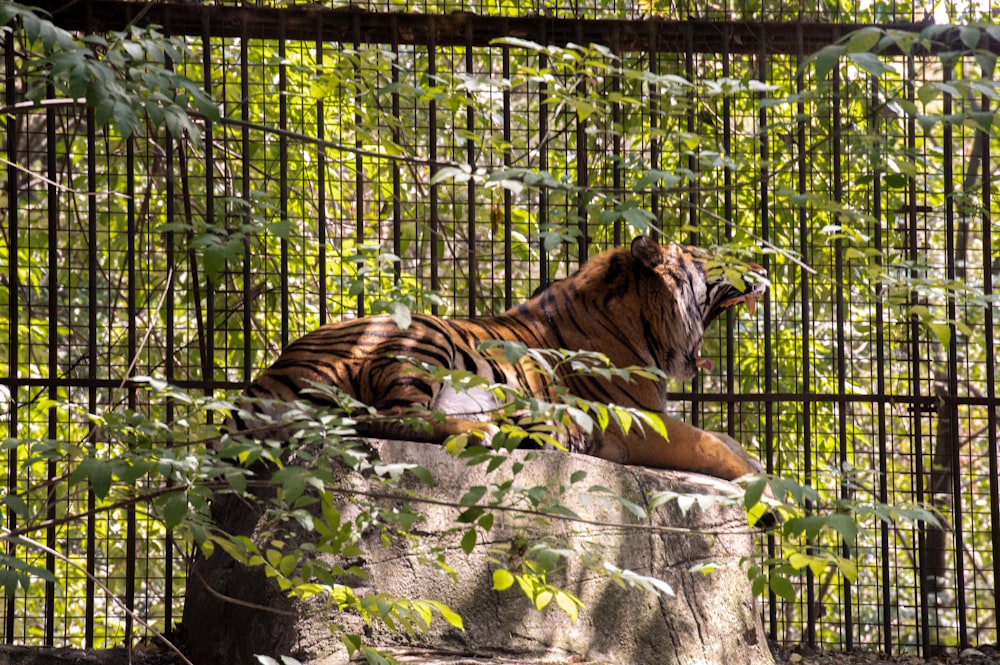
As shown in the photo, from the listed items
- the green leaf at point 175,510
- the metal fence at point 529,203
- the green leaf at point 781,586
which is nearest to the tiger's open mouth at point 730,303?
the metal fence at point 529,203

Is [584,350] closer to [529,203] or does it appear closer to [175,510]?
[529,203]

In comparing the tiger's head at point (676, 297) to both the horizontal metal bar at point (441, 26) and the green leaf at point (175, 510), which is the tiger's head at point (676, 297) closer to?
the horizontal metal bar at point (441, 26)

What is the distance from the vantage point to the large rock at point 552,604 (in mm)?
3824

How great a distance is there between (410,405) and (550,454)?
500 mm

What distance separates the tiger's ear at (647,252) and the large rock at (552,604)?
1118 millimetres

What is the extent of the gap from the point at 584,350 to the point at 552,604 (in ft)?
4.15

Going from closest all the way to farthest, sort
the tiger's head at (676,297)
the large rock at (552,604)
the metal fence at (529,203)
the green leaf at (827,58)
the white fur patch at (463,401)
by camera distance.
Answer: the green leaf at (827,58)
the metal fence at (529,203)
the large rock at (552,604)
the white fur patch at (463,401)
the tiger's head at (676,297)

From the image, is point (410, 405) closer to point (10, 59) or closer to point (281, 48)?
Result: point (281, 48)

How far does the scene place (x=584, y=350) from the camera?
4895mm

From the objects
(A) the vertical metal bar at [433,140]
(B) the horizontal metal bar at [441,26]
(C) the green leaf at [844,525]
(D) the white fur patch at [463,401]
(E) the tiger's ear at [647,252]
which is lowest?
(D) the white fur patch at [463,401]

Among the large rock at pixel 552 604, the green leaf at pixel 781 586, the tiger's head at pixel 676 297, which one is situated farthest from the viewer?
the tiger's head at pixel 676 297

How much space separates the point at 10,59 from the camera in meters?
4.98

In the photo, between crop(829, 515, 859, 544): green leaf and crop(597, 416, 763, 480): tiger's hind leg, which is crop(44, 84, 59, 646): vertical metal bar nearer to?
crop(597, 416, 763, 480): tiger's hind leg

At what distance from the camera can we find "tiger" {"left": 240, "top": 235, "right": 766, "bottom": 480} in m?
4.42
